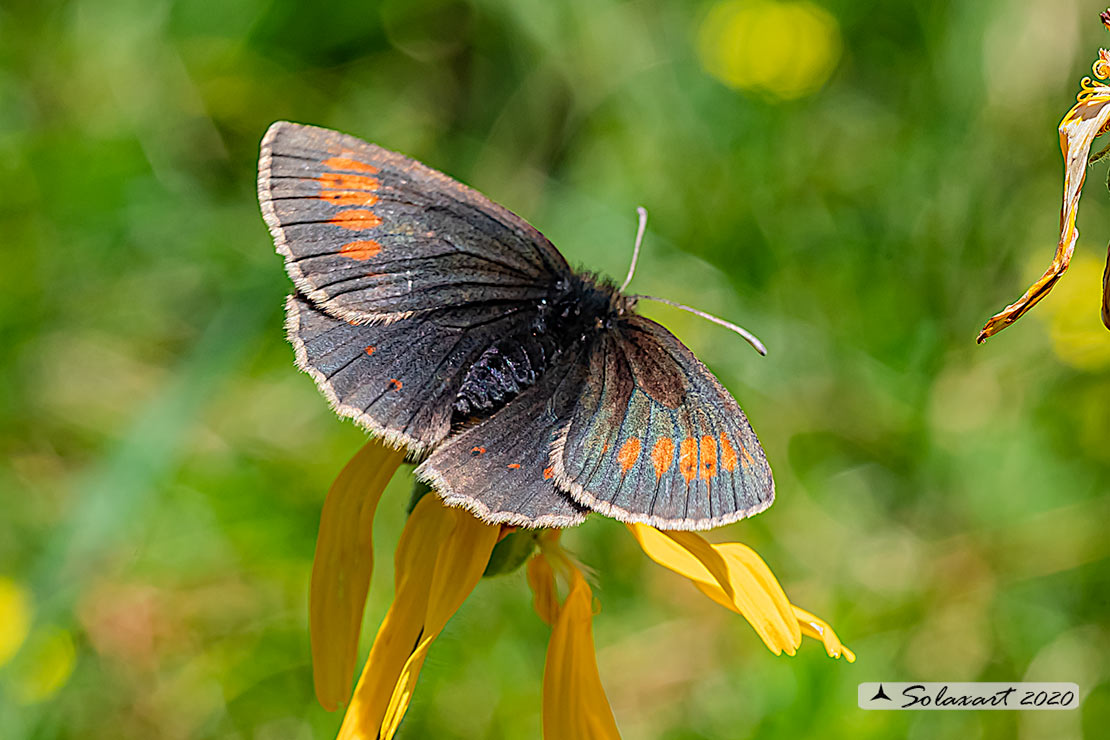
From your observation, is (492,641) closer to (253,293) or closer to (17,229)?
(253,293)

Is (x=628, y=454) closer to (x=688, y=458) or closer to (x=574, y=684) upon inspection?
(x=688, y=458)

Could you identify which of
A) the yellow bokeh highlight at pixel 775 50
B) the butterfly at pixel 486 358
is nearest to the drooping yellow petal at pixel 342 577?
the butterfly at pixel 486 358

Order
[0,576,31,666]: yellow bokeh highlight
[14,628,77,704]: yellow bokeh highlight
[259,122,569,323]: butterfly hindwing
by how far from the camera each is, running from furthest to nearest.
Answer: [0,576,31,666]: yellow bokeh highlight → [14,628,77,704]: yellow bokeh highlight → [259,122,569,323]: butterfly hindwing

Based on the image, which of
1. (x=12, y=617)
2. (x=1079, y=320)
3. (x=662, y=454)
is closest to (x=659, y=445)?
(x=662, y=454)

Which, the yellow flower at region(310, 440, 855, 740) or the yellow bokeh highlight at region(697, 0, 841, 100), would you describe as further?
the yellow bokeh highlight at region(697, 0, 841, 100)

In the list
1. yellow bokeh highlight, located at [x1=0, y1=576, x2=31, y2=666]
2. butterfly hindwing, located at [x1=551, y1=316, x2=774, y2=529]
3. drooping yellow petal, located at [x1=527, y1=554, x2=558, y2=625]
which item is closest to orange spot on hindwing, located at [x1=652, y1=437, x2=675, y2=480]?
butterfly hindwing, located at [x1=551, y1=316, x2=774, y2=529]

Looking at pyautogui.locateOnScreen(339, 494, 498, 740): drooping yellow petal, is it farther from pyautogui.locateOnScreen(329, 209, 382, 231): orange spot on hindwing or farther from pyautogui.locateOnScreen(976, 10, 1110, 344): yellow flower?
pyautogui.locateOnScreen(976, 10, 1110, 344): yellow flower
